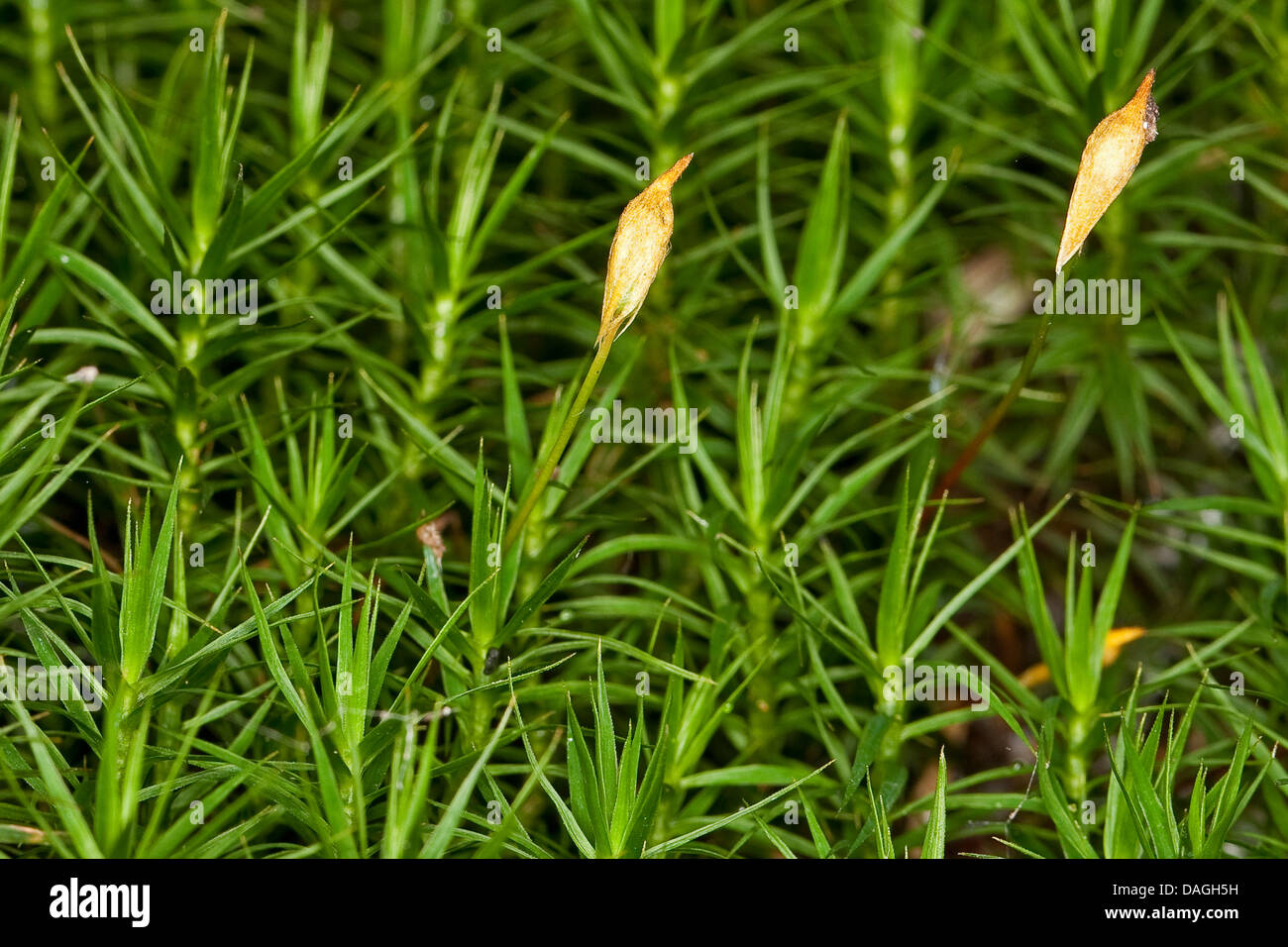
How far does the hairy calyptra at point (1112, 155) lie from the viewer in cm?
74

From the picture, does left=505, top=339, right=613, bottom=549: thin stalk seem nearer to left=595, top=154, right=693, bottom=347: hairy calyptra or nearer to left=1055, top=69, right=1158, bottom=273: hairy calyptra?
left=595, top=154, right=693, bottom=347: hairy calyptra

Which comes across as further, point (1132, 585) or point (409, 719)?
point (1132, 585)

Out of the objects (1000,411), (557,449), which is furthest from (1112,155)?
(557,449)

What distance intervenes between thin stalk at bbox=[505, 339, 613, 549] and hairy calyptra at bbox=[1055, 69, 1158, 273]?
1.08ft

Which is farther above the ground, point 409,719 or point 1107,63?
point 1107,63

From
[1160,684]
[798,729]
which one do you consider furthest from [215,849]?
[1160,684]

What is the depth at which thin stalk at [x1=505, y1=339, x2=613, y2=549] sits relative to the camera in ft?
2.46

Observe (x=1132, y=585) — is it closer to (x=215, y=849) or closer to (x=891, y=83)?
(x=891, y=83)

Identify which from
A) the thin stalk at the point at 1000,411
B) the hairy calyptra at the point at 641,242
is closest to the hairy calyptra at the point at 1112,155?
the thin stalk at the point at 1000,411
